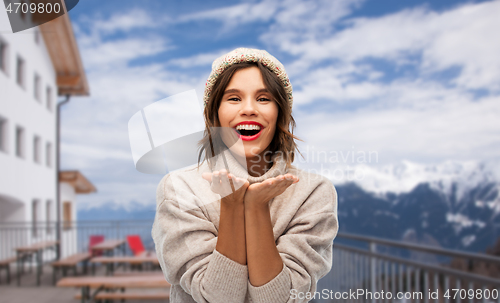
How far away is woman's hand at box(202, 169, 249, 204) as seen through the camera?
874mm

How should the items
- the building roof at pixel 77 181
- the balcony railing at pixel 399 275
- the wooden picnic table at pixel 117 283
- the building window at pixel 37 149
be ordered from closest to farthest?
1. the balcony railing at pixel 399 275
2. the wooden picnic table at pixel 117 283
3. the building window at pixel 37 149
4. the building roof at pixel 77 181

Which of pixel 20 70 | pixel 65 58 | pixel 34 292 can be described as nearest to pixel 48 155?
pixel 20 70

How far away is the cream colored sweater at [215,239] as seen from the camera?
1001 mm

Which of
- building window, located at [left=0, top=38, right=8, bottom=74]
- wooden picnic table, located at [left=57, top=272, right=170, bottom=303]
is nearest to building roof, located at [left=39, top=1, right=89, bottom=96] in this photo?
building window, located at [left=0, top=38, right=8, bottom=74]

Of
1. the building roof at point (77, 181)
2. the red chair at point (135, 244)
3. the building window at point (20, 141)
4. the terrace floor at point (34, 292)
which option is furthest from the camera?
the building roof at point (77, 181)

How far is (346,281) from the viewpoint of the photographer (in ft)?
13.1

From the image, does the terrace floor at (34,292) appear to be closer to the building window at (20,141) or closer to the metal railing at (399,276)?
the metal railing at (399,276)

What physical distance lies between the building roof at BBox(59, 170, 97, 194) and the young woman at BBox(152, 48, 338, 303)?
14020mm

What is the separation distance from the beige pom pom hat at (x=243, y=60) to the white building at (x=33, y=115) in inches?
398

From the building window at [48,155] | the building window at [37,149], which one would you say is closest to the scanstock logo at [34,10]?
the building window at [37,149]

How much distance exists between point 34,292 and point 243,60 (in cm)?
737

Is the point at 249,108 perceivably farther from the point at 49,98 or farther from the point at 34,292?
the point at 49,98

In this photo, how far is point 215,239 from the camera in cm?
107

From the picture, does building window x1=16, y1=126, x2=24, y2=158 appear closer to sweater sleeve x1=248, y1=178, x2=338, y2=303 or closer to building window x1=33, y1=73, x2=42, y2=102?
building window x1=33, y1=73, x2=42, y2=102
